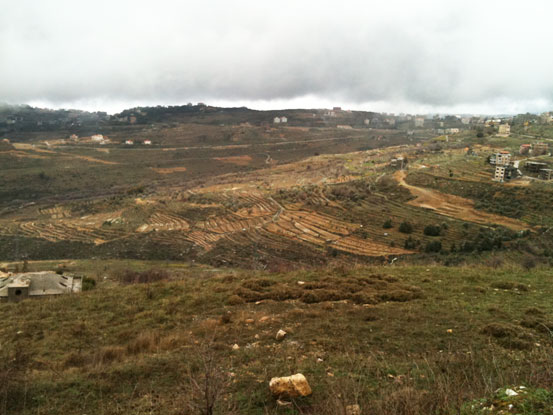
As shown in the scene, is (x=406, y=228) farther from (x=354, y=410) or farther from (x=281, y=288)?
(x=354, y=410)

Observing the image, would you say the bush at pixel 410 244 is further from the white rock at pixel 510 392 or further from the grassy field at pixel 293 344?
the white rock at pixel 510 392

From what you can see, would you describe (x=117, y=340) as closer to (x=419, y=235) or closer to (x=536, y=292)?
(x=536, y=292)

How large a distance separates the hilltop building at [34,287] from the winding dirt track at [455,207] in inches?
971

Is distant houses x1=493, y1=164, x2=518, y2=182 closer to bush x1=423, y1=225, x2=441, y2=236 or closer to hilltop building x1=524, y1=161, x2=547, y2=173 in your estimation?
hilltop building x1=524, y1=161, x2=547, y2=173

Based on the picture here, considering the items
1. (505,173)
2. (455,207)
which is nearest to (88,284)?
(455,207)

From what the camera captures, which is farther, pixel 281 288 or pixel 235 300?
pixel 281 288

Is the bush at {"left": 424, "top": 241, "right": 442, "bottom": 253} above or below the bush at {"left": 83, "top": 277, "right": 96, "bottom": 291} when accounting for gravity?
below

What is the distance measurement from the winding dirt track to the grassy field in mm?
15178

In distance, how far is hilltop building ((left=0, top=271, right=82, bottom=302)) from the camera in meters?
10.2

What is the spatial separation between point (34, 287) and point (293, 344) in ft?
32.6

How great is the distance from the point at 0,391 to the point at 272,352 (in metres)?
3.43

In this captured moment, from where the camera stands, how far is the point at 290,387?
137 inches

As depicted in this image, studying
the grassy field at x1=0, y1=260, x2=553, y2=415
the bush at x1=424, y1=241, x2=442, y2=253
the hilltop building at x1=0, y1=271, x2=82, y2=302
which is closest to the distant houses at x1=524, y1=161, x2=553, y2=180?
the bush at x1=424, y1=241, x2=442, y2=253

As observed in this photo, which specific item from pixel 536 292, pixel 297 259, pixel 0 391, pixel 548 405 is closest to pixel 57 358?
pixel 0 391
